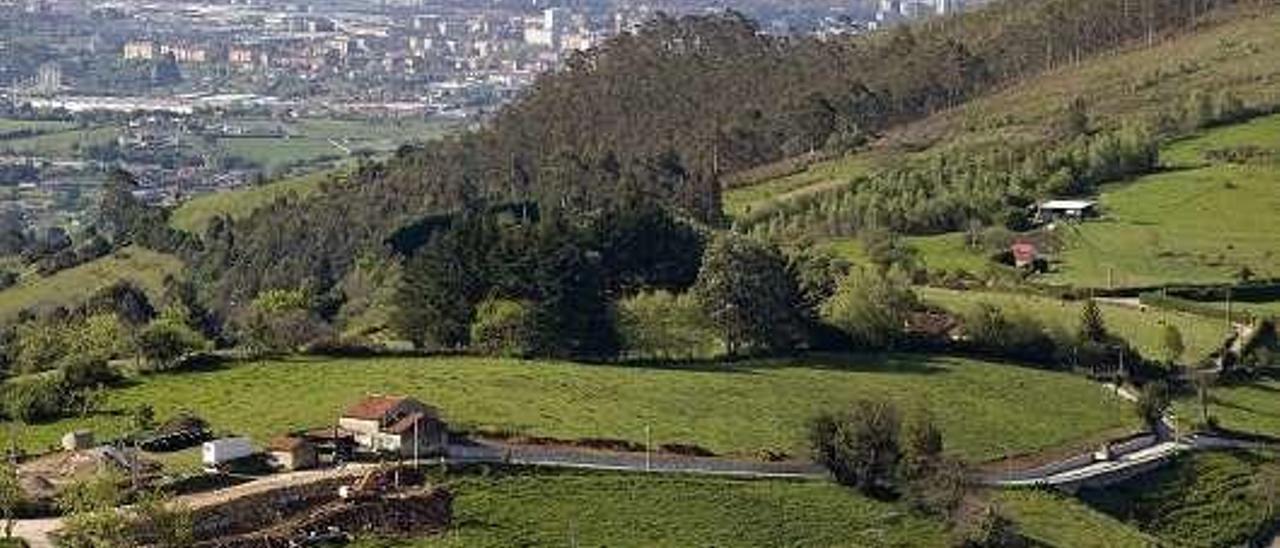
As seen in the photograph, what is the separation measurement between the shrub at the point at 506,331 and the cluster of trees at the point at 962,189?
33.3m

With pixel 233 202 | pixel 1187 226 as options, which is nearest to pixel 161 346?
pixel 1187 226

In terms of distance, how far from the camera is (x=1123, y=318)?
7356 cm

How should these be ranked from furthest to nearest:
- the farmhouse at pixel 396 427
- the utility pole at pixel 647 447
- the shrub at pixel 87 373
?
1. the shrub at pixel 87 373
2. the utility pole at pixel 647 447
3. the farmhouse at pixel 396 427

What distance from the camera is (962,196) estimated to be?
313ft

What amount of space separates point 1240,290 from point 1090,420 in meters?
21.5

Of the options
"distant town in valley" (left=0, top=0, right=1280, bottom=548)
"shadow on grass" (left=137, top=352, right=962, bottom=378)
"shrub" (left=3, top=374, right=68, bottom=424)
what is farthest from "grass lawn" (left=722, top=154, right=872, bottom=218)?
"shrub" (left=3, top=374, right=68, bottom=424)

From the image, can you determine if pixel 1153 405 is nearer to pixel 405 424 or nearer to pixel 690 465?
pixel 690 465

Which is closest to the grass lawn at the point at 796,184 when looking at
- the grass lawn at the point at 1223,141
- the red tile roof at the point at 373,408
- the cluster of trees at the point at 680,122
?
the cluster of trees at the point at 680,122

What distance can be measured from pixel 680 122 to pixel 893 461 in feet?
271

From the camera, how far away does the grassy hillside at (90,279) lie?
105 m

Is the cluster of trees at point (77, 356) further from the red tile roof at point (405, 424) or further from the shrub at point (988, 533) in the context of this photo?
the shrub at point (988, 533)

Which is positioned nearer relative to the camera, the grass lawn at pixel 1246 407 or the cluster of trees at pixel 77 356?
the cluster of trees at pixel 77 356

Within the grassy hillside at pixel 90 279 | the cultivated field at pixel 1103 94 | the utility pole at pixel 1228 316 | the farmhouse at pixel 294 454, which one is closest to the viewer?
the farmhouse at pixel 294 454

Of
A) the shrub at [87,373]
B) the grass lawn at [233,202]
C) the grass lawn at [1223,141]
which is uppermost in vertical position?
the grass lawn at [1223,141]
